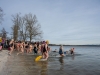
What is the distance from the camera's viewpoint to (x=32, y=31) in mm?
41906

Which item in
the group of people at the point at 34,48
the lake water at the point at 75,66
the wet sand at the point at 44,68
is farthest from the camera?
the group of people at the point at 34,48

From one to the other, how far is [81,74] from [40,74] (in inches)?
96.3

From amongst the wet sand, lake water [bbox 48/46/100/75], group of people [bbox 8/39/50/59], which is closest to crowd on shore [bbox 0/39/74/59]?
group of people [bbox 8/39/50/59]

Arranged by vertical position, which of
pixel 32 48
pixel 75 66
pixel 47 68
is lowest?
pixel 75 66

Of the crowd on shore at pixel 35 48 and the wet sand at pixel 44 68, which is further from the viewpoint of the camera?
the crowd on shore at pixel 35 48

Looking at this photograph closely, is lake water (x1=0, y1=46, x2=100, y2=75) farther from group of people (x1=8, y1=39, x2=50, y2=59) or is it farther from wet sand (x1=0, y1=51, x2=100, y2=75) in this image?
group of people (x1=8, y1=39, x2=50, y2=59)

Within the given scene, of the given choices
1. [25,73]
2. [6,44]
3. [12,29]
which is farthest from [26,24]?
[25,73]

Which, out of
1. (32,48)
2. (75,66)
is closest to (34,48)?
(32,48)

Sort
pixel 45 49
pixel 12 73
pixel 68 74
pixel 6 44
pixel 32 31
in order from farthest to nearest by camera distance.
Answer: pixel 32 31, pixel 6 44, pixel 45 49, pixel 68 74, pixel 12 73

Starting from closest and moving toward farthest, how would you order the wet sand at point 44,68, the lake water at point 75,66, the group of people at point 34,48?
1. the wet sand at point 44,68
2. the lake water at point 75,66
3. the group of people at point 34,48

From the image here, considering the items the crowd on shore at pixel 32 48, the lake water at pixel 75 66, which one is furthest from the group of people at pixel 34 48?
the lake water at pixel 75 66

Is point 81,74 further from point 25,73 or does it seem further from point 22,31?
point 22,31

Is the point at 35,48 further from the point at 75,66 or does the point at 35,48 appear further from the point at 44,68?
the point at 44,68

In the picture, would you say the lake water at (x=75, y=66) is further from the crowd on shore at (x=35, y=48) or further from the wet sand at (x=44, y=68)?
the crowd on shore at (x=35, y=48)
